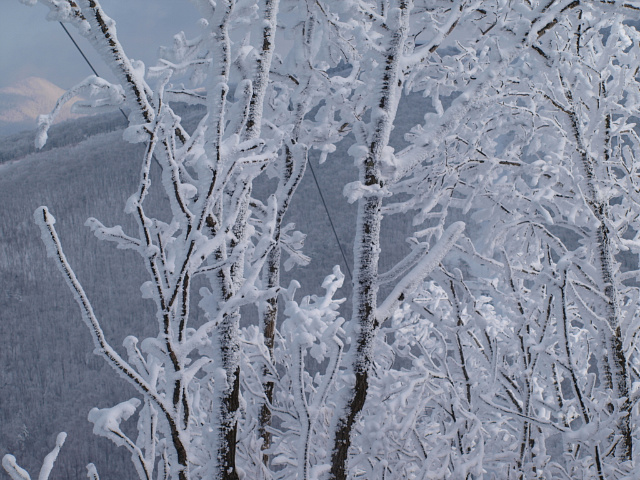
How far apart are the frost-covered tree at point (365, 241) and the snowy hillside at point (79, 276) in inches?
231

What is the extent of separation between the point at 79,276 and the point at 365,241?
38.5 ft

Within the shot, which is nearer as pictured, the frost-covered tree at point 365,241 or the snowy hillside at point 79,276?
the frost-covered tree at point 365,241

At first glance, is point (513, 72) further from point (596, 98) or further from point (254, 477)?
point (254, 477)

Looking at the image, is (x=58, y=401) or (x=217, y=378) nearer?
(x=217, y=378)

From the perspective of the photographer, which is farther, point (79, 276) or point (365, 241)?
point (79, 276)

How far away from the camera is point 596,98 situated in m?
3.18

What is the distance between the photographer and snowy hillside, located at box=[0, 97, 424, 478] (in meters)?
7.65

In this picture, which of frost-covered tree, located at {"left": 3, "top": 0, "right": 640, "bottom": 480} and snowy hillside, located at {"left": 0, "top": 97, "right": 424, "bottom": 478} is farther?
snowy hillside, located at {"left": 0, "top": 97, "right": 424, "bottom": 478}

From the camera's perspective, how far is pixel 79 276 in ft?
37.2

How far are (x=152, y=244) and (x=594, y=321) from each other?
3.10 metres

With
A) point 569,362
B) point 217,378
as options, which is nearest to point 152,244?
point 217,378

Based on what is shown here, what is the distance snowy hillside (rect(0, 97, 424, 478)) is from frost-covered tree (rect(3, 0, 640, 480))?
586 cm

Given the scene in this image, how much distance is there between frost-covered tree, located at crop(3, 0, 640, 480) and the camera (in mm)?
1337

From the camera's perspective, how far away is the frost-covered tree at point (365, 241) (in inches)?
52.6
